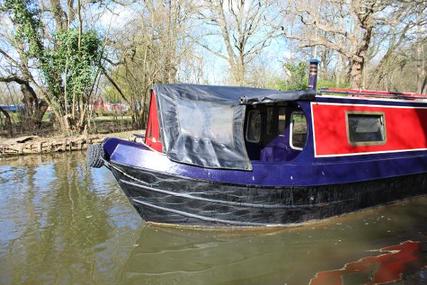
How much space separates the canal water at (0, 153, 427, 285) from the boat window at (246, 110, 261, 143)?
1.72 meters

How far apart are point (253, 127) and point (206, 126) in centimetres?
156

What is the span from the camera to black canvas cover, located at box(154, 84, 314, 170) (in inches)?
249

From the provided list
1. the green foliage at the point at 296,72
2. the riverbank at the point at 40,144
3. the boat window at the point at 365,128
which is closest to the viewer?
the boat window at the point at 365,128

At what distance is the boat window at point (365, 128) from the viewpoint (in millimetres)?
7539

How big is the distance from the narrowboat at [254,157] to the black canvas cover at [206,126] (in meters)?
0.01

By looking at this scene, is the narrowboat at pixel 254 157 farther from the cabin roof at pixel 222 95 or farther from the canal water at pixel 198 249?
the canal water at pixel 198 249

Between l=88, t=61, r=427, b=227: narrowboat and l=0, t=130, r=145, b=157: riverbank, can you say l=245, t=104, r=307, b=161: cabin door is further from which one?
l=0, t=130, r=145, b=157: riverbank

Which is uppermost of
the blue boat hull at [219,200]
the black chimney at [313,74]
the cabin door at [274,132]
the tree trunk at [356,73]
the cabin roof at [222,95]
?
the tree trunk at [356,73]

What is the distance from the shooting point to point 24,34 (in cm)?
1844

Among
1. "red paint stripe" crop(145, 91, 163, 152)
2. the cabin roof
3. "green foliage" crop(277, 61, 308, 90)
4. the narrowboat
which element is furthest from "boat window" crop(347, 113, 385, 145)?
"green foliage" crop(277, 61, 308, 90)

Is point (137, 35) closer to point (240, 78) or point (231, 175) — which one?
point (240, 78)

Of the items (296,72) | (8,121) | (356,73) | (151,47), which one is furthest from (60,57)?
(296,72)

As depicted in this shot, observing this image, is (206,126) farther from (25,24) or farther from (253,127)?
(25,24)

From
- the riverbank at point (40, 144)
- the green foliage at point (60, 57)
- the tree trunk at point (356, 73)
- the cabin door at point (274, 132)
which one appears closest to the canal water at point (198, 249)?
the cabin door at point (274, 132)
